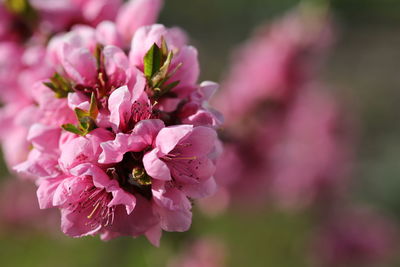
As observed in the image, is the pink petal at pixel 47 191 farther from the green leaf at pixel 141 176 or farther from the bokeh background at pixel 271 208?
the bokeh background at pixel 271 208

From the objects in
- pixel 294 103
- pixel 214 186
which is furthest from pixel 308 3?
pixel 214 186

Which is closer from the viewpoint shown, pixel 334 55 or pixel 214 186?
pixel 214 186

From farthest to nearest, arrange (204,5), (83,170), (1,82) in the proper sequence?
1. (204,5)
2. (1,82)
3. (83,170)

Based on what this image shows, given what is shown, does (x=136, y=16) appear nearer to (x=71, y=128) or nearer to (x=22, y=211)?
(x=71, y=128)

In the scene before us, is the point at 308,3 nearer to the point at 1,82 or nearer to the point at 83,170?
the point at 1,82

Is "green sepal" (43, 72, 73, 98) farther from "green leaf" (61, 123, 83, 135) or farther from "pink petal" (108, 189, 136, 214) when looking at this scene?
"pink petal" (108, 189, 136, 214)

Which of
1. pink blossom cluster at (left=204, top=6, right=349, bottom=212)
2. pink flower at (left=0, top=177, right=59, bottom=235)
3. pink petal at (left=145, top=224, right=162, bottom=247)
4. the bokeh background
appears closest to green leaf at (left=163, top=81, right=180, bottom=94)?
pink petal at (left=145, top=224, right=162, bottom=247)
